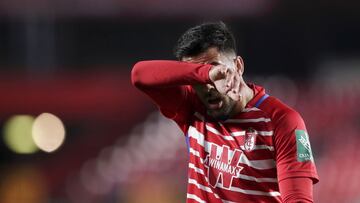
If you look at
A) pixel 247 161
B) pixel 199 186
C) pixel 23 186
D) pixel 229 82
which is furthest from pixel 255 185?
pixel 23 186

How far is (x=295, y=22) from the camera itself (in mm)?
5051

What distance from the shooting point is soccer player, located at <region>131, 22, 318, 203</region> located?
160 centimetres

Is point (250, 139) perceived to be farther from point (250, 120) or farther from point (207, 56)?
point (207, 56)

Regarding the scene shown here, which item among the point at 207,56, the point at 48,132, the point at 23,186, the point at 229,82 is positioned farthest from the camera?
the point at 48,132

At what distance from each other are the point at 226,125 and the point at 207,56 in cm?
18

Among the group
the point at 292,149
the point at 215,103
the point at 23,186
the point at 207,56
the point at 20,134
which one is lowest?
the point at 23,186

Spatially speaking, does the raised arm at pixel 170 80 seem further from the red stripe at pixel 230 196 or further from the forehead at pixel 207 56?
the red stripe at pixel 230 196

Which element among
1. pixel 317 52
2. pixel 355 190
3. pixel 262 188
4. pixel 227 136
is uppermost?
pixel 317 52

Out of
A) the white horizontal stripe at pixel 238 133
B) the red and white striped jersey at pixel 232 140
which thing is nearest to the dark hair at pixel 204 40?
the red and white striped jersey at pixel 232 140

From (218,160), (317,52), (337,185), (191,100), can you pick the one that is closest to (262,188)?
(218,160)

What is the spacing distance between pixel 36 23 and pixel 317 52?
6.52ft

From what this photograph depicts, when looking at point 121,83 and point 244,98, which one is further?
point 121,83

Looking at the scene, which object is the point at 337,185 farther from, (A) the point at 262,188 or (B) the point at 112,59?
(A) the point at 262,188

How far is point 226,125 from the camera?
1782 mm
